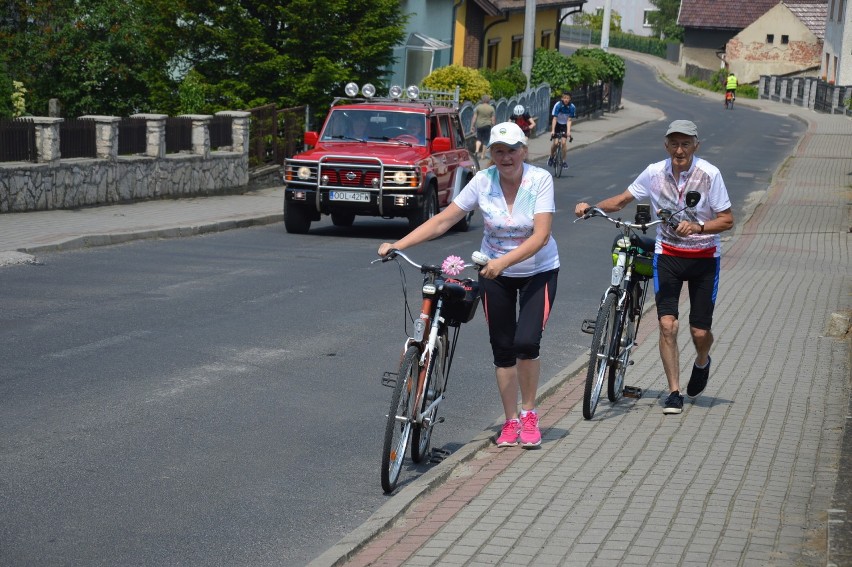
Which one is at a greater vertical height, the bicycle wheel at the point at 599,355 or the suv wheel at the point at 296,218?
the bicycle wheel at the point at 599,355

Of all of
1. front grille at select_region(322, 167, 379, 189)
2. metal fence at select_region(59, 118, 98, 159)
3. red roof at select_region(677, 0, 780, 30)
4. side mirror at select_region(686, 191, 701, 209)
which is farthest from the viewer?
red roof at select_region(677, 0, 780, 30)

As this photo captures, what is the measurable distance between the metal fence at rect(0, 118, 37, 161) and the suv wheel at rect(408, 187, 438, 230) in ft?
19.4

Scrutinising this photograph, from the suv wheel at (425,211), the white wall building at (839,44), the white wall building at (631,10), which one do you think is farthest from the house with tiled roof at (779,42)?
the suv wheel at (425,211)

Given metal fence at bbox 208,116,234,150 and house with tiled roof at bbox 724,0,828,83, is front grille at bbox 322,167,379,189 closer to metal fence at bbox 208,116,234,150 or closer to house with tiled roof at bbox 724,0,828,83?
metal fence at bbox 208,116,234,150

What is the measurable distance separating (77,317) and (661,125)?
49.2m

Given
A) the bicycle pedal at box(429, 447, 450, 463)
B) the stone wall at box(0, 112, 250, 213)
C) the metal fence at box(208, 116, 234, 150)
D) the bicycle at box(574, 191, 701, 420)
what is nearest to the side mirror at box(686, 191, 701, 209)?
the bicycle at box(574, 191, 701, 420)

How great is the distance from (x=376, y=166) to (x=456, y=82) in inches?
844

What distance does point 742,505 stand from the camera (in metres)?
6.15

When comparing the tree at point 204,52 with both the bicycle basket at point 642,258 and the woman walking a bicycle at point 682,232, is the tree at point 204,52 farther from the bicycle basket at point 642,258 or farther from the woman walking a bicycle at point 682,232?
the woman walking a bicycle at point 682,232

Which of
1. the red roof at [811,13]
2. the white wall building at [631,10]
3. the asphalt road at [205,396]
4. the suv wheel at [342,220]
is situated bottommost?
the suv wheel at [342,220]

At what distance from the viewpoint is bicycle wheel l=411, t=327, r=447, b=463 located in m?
Answer: 6.95

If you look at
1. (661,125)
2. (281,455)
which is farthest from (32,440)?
(661,125)

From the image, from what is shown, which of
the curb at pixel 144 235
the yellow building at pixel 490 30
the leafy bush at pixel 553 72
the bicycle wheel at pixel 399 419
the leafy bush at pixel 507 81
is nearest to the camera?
the bicycle wheel at pixel 399 419

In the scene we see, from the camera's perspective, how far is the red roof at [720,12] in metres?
98.4
